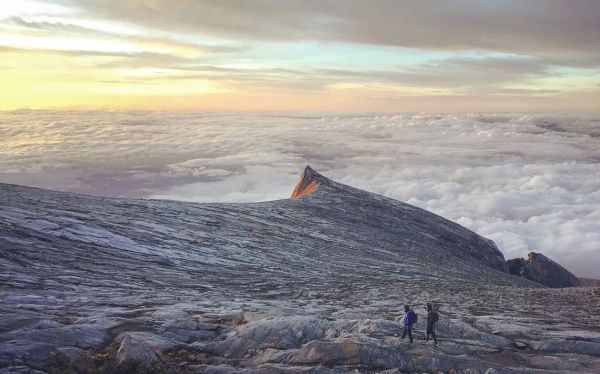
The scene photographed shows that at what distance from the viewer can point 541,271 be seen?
7400 cm

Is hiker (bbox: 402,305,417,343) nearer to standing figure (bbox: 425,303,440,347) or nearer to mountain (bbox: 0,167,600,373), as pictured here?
mountain (bbox: 0,167,600,373)

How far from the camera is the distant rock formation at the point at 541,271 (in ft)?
240

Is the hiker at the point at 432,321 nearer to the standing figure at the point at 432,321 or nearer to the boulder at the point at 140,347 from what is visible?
the standing figure at the point at 432,321

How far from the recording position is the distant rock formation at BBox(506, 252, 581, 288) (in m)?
73.0

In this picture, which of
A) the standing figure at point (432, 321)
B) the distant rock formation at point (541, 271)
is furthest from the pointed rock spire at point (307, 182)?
the standing figure at point (432, 321)

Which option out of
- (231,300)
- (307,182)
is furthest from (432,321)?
(307,182)

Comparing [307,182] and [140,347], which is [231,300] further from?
[307,182]

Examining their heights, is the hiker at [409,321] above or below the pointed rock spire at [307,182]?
below

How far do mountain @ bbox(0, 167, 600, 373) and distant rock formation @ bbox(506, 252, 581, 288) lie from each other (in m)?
29.4

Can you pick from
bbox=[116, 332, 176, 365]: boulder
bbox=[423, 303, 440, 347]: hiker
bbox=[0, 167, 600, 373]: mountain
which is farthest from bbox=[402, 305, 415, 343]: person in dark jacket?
bbox=[116, 332, 176, 365]: boulder

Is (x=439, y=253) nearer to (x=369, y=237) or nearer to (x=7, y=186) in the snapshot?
(x=369, y=237)

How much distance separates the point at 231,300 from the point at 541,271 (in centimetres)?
6710

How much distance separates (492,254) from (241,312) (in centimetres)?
5822

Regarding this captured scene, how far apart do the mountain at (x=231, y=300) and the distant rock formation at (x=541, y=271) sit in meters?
29.4
